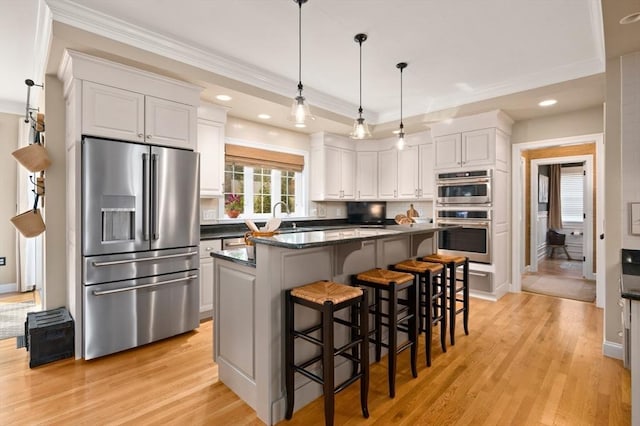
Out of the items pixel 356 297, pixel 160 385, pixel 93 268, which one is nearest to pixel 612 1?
pixel 356 297

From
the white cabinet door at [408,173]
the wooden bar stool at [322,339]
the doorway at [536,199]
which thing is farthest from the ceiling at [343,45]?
the wooden bar stool at [322,339]

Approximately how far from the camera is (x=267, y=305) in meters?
1.97

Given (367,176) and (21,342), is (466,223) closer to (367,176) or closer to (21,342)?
(367,176)

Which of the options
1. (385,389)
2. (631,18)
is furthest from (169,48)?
(631,18)

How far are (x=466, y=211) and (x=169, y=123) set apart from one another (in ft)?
12.5

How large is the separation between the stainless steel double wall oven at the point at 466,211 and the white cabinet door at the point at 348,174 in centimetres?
149

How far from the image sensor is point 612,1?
194cm

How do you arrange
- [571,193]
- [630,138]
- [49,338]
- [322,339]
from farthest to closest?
[571,193], [49,338], [630,138], [322,339]

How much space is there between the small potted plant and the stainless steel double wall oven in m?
2.85

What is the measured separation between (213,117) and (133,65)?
119 centimetres

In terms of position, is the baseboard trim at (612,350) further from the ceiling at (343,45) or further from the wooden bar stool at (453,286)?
the ceiling at (343,45)

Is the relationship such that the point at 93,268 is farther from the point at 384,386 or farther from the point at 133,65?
the point at 384,386

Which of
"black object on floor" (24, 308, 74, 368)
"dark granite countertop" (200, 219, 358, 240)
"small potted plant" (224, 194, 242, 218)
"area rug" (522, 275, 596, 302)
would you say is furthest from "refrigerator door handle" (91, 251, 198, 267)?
"area rug" (522, 275, 596, 302)

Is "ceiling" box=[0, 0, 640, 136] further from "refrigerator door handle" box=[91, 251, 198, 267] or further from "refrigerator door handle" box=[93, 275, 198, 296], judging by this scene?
"refrigerator door handle" box=[93, 275, 198, 296]
